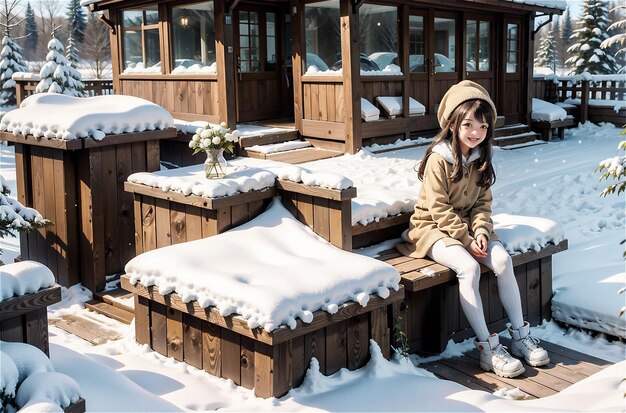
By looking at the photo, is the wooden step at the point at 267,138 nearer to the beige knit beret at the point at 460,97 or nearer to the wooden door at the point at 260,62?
the wooden door at the point at 260,62

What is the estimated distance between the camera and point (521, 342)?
499 centimetres

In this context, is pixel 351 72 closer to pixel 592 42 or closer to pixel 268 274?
pixel 268 274

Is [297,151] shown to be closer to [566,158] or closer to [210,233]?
[566,158]

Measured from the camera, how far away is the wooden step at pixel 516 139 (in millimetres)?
14086

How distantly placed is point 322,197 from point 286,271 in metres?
0.84

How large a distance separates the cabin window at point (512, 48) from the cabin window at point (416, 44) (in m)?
3.02

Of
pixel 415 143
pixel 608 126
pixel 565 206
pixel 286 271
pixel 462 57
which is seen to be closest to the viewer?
pixel 286 271

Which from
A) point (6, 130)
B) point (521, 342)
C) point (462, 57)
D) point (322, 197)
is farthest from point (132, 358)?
point (462, 57)

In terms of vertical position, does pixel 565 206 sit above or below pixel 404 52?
below

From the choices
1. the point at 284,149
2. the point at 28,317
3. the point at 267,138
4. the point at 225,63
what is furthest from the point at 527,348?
the point at 225,63

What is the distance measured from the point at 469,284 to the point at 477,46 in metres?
10.9

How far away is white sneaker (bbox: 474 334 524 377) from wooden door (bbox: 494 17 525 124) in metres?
11.6

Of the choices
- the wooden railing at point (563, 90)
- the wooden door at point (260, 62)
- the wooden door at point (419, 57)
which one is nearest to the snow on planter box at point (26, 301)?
the wooden door at point (260, 62)

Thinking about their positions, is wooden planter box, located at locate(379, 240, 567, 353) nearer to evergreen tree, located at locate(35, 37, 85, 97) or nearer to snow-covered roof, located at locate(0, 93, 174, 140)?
snow-covered roof, located at locate(0, 93, 174, 140)
